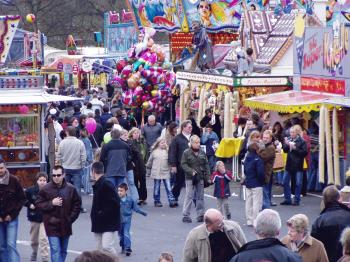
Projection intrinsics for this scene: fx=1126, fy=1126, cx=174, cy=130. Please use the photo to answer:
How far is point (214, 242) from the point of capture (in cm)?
958

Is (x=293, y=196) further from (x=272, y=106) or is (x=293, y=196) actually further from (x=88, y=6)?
(x=88, y=6)

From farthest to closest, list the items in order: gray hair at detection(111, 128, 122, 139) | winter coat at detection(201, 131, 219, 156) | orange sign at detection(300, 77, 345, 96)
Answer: winter coat at detection(201, 131, 219, 156) → orange sign at detection(300, 77, 345, 96) → gray hair at detection(111, 128, 122, 139)

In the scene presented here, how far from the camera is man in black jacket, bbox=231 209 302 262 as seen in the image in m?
7.97

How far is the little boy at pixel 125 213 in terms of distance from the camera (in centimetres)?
1402

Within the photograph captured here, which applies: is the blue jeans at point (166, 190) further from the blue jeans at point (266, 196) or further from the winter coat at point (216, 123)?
the winter coat at point (216, 123)

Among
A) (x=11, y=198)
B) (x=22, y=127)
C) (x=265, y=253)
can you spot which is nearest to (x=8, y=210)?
(x=11, y=198)

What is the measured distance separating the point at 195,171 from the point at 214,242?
23.6 feet

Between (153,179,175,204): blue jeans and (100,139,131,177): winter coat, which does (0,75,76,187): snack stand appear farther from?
(100,139,131,177): winter coat

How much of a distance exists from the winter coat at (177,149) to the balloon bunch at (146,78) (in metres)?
8.38

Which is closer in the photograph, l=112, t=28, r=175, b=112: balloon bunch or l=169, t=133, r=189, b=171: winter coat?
l=169, t=133, r=189, b=171: winter coat

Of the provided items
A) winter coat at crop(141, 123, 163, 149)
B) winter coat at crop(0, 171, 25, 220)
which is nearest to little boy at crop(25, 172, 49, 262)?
winter coat at crop(0, 171, 25, 220)

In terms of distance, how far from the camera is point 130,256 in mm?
14531

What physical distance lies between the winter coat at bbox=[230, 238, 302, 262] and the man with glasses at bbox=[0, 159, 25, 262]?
553cm

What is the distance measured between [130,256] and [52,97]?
260 inches
